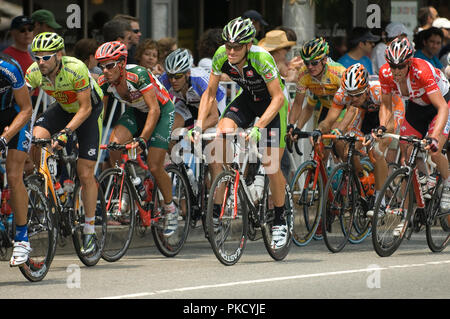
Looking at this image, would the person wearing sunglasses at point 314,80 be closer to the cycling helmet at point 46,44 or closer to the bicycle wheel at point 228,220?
the bicycle wheel at point 228,220

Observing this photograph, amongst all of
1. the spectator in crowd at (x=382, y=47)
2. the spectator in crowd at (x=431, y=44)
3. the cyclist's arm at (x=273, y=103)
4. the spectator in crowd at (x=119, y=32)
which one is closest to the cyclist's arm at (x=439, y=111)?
the cyclist's arm at (x=273, y=103)

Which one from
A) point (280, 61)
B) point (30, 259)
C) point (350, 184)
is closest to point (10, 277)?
point (30, 259)

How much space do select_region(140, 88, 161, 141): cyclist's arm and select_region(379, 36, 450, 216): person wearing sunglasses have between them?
2.16 m

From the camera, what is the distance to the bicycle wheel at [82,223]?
10648mm

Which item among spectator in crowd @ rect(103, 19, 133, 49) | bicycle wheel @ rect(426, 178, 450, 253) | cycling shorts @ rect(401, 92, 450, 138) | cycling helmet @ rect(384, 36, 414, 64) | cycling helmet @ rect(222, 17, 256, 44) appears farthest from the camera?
spectator in crowd @ rect(103, 19, 133, 49)

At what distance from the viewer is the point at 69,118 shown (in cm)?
1103

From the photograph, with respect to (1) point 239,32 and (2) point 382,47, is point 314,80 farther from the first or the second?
(2) point 382,47

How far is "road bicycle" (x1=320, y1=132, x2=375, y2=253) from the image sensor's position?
39.7ft

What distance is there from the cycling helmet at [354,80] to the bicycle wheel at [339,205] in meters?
0.78

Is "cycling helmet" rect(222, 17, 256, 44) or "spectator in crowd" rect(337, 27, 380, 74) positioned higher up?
"cycling helmet" rect(222, 17, 256, 44)

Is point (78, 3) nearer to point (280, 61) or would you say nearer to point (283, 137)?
point (280, 61)


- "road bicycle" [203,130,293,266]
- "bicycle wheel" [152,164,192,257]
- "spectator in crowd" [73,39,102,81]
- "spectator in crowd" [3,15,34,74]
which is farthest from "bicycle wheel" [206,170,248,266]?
"spectator in crowd" [3,15,34,74]

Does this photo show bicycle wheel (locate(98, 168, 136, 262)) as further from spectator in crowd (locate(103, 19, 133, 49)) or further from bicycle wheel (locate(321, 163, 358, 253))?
spectator in crowd (locate(103, 19, 133, 49))

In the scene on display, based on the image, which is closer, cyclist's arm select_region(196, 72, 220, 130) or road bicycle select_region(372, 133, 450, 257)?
cyclist's arm select_region(196, 72, 220, 130)
